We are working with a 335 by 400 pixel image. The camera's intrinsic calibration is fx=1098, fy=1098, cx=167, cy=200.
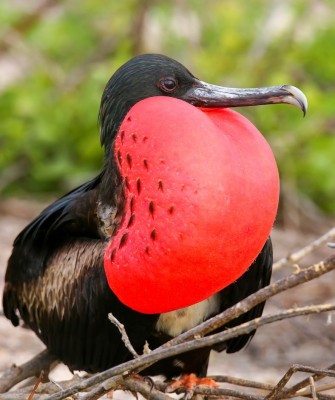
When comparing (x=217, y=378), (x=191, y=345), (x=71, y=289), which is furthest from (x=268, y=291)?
(x=71, y=289)

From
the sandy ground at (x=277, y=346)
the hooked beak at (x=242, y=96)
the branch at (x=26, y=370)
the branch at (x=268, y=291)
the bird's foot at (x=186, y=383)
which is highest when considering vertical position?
the hooked beak at (x=242, y=96)

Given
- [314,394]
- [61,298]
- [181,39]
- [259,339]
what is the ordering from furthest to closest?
1. [181,39]
2. [259,339]
3. [61,298]
4. [314,394]

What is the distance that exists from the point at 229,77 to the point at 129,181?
356 cm

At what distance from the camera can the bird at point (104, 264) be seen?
8.47 ft

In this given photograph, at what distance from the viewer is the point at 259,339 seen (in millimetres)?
4180

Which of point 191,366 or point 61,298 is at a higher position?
point 61,298

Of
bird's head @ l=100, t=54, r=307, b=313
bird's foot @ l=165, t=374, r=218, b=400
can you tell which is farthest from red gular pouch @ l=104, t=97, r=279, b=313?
bird's foot @ l=165, t=374, r=218, b=400

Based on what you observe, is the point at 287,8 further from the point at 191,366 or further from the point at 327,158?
the point at 191,366

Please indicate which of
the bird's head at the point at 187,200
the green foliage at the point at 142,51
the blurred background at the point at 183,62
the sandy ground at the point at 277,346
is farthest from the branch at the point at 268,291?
the green foliage at the point at 142,51

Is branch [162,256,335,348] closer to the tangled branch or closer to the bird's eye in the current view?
the tangled branch

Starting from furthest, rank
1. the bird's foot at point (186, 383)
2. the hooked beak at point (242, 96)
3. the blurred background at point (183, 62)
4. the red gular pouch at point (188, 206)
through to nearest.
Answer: the blurred background at point (183, 62) → the bird's foot at point (186, 383) → the hooked beak at point (242, 96) → the red gular pouch at point (188, 206)

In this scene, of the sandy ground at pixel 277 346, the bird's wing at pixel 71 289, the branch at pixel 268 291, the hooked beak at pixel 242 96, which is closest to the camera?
the branch at pixel 268 291

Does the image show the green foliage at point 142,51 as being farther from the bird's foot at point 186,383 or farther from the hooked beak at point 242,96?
the hooked beak at point 242,96

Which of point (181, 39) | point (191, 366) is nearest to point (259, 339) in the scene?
point (191, 366)
